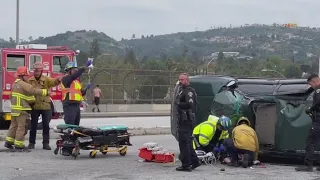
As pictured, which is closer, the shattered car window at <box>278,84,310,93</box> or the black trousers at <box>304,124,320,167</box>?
the black trousers at <box>304,124,320,167</box>

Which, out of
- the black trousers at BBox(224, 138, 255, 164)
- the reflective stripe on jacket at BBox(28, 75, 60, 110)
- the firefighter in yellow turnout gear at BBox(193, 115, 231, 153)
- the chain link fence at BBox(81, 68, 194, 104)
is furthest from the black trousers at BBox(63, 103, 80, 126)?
the chain link fence at BBox(81, 68, 194, 104)

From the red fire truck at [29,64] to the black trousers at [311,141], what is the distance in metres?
10.1

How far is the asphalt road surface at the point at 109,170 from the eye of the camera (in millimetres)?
9156

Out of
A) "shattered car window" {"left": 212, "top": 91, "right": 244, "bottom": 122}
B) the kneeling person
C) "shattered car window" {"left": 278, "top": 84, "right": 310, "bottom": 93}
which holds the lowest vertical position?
the kneeling person

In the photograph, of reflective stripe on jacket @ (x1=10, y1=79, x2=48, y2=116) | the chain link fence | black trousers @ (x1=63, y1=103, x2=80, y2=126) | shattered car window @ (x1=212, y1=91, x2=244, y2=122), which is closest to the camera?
shattered car window @ (x1=212, y1=91, x2=244, y2=122)

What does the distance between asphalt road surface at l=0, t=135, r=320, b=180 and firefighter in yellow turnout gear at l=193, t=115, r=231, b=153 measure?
1.68 feet

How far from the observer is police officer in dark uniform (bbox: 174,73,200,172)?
31.6ft

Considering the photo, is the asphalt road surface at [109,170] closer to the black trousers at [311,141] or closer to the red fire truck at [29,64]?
the black trousers at [311,141]

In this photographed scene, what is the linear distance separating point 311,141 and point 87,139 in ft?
14.2

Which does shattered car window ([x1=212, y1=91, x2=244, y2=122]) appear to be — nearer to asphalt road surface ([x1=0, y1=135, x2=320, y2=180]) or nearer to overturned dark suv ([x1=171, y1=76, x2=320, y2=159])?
overturned dark suv ([x1=171, y1=76, x2=320, y2=159])

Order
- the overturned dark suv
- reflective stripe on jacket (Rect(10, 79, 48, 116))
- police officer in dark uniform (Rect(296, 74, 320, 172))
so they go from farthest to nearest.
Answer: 1. reflective stripe on jacket (Rect(10, 79, 48, 116))
2. the overturned dark suv
3. police officer in dark uniform (Rect(296, 74, 320, 172))

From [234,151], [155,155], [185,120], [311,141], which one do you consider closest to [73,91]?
[155,155]

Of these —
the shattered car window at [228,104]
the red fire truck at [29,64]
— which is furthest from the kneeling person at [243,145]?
the red fire truck at [29,64]

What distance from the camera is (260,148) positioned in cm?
1103
